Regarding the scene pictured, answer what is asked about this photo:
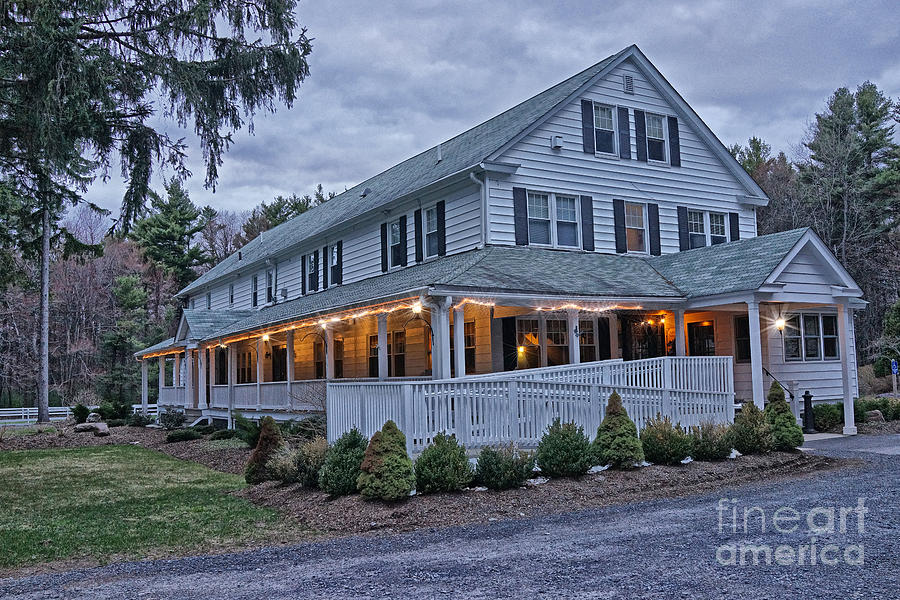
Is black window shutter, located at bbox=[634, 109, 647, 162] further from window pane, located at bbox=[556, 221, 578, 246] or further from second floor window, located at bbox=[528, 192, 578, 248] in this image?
window pane, located at bbox=[556, 221, 578, 246]

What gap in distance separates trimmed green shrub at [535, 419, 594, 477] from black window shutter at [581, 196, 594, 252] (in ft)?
29.2

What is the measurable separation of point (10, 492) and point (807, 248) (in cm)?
1681

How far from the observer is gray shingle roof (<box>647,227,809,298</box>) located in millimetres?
16281

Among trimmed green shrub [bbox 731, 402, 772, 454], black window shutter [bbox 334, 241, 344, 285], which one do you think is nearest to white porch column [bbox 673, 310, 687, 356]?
trimmed green shrub [bbox 731, 402, 772, 454]

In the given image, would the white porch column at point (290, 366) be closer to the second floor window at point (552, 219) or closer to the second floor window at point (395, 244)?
the second floor window at point (395, 244)

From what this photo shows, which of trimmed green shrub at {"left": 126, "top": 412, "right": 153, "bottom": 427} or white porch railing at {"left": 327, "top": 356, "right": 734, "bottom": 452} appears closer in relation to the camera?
white porch railing at {"left": 327, "top": 356, "right": 734, "bottom": 452}

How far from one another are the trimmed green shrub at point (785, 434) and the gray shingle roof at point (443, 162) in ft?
28.6

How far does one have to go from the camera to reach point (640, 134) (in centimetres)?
2117

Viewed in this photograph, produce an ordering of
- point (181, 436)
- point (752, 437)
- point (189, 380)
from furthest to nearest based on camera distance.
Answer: point (189, 380)
point (181, 436)
point (752, 437)

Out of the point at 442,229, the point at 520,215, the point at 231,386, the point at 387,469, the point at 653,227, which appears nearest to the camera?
the point at 387,469

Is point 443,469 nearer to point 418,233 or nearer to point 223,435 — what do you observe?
point 418,233

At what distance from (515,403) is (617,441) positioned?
169 centimetres

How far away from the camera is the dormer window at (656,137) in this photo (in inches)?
842

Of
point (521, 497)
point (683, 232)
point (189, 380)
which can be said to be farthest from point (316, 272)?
point (521, 497)
